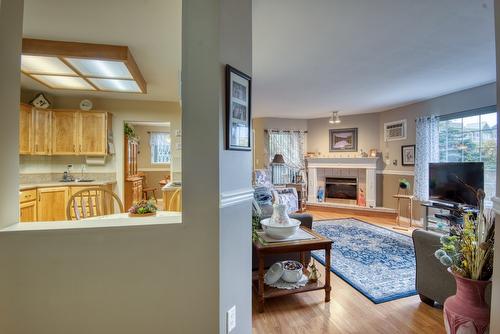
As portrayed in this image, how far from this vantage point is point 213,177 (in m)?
1.38

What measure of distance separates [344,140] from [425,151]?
204 centimetres

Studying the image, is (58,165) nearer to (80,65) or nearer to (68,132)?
(68,132)

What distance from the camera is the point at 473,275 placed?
4.90ft

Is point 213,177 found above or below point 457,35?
below

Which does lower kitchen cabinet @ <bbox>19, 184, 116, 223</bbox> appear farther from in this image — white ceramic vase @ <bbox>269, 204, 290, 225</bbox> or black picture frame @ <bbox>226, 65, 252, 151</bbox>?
black picture frame @ <bbox>226, 65, 252, 151</bbox>

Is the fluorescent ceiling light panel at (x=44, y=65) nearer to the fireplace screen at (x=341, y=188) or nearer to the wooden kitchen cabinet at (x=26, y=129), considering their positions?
the wooden kitchen cabinet at (x=26, y=129)

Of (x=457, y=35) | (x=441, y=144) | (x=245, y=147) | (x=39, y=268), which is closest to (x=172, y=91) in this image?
(x=245, y=147)

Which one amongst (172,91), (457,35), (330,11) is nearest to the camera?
(330,11)

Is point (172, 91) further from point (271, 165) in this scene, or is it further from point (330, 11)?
point (271, 165)

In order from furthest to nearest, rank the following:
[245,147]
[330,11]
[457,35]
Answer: [457,35] → [330,11] → [245,147]

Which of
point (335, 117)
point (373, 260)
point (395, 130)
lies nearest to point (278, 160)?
point (335, 117)

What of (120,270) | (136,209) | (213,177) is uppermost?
(213,177)

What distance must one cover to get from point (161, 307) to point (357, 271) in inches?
94.7

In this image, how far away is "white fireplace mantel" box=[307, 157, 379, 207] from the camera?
595cm
